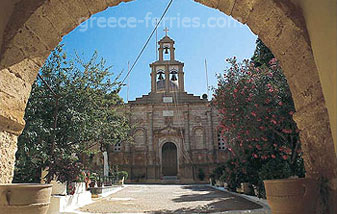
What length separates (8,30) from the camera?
108 inches

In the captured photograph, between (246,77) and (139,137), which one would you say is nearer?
(246,77)

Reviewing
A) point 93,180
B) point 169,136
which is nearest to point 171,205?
point 93,180

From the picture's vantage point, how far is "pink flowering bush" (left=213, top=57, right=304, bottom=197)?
610 cm

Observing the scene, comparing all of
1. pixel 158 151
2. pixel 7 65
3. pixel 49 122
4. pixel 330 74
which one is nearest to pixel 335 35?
pixel 330 74

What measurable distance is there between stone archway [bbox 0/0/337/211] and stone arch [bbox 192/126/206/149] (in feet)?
66.8

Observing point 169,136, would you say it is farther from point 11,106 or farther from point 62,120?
point 11,106

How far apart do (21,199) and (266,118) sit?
505 centimetres

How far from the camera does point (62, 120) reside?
820 cm

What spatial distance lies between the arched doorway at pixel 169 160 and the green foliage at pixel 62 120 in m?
13.0

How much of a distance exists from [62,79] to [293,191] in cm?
801

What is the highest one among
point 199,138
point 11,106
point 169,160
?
point 199,138

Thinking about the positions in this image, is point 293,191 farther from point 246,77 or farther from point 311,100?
point 246,77

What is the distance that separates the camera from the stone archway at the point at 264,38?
2.67 m

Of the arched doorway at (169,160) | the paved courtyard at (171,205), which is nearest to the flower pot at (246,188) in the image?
the paved courtyard at (171,205)
